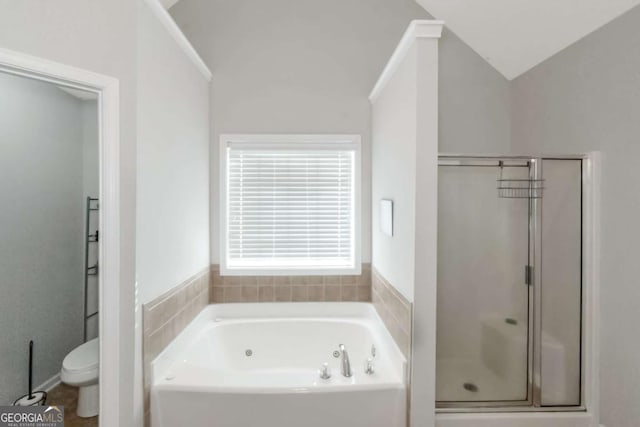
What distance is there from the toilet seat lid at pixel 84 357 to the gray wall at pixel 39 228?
3cm

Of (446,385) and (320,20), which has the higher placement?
(320,20)

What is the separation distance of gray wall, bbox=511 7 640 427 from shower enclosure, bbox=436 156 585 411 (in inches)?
5.7

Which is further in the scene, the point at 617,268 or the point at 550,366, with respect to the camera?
the point at 550,366

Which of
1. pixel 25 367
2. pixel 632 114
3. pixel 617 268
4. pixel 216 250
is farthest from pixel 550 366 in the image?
pixel 25 367

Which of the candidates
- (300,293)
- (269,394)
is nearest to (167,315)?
(269,394)

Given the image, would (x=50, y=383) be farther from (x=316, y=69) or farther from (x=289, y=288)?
(x=316, y=69)

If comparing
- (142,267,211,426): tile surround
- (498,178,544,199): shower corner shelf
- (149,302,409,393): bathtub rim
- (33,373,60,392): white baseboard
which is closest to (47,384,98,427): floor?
(33,373,60,392): white baseboard

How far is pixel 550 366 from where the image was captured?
77.2 inches

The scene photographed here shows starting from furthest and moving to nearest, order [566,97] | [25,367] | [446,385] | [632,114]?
[566,97] < [446,385] < [632,114] < [25,367]

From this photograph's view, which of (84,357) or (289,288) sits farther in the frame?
(289,288)

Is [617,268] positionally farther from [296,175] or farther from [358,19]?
[358,19]

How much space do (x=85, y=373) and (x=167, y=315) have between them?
47 cm

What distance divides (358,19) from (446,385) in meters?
Result: 2.83

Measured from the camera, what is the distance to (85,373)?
1456mm
